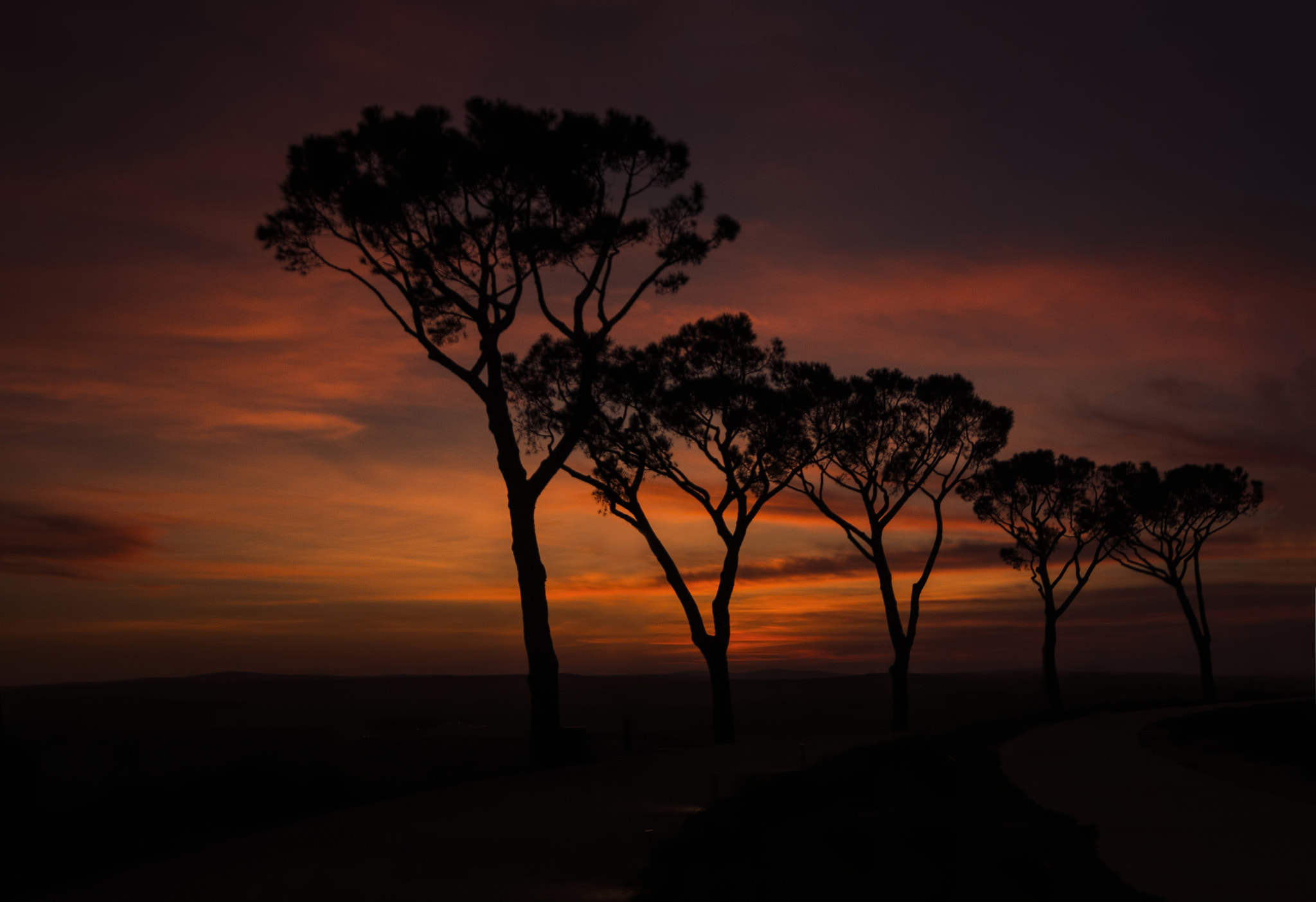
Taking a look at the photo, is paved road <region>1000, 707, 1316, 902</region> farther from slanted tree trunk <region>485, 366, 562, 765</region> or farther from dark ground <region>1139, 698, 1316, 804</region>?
slanted tree trunk <region>485, 366, 562, 765</region>

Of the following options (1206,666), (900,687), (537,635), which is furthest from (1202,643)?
(537,635)

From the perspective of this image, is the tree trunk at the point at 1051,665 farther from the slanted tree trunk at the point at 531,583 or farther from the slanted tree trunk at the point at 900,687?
the slanted tree trunk at the point at 531,583

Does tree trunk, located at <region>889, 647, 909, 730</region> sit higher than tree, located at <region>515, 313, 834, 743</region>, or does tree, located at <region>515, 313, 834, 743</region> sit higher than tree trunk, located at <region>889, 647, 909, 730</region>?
tree, located at <region>515, 313, 834, 743</region>

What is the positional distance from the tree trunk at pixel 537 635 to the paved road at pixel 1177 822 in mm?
8991

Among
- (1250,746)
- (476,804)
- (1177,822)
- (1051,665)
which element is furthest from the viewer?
(1051,665)

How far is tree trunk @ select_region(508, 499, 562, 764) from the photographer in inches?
836

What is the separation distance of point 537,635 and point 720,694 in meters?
8.93

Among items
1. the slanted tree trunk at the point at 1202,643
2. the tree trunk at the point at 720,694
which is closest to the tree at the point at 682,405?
the tree trunk at the point at 720,694

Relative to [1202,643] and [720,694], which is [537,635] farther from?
[1202,643]

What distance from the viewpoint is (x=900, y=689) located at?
1390 inches

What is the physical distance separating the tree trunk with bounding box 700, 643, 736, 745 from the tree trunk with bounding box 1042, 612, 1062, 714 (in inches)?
844

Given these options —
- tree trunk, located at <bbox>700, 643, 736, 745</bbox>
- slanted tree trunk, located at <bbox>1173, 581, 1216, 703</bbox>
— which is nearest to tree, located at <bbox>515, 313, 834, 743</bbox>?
tree trunk, located at <bbox>700, 643, 736, 745</bbox>

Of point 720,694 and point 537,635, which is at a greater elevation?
point 537,635

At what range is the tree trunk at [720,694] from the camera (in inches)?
1141
